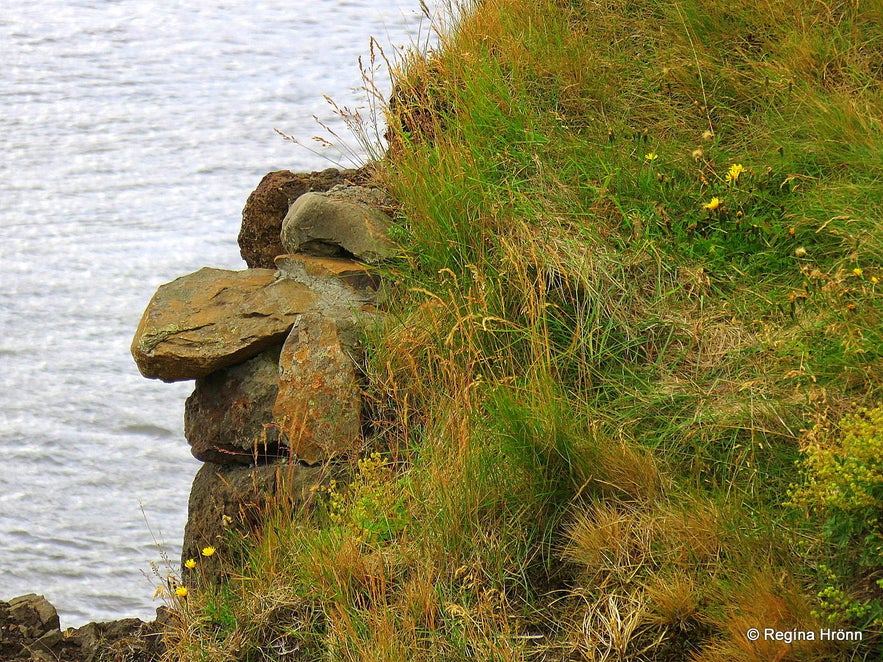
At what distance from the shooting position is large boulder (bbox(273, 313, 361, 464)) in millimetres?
2988

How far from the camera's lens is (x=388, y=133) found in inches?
152

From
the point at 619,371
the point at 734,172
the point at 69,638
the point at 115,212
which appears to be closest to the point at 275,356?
the point at 69,638

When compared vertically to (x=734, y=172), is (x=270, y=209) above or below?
above

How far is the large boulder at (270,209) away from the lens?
3832 mm

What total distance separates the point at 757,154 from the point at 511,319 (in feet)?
3.70

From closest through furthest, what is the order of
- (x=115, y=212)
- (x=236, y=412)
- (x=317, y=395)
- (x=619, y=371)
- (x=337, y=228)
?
1. (x=619, y=371)
2. (x=317, y=395)
3. (x=236, y=412)
4. (x=337, y=228)
5. (x=115, y=212)

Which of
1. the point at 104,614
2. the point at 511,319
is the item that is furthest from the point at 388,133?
the point at 104,614

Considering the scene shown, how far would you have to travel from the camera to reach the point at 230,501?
3.07 meters

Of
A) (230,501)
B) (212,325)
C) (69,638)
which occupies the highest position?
(212,325)

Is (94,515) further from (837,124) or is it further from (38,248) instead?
(837,124)

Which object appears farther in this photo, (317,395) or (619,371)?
(317,395)

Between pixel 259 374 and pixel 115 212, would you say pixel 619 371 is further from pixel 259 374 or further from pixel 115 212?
pixel 115 212

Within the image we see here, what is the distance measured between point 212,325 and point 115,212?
4144 mm

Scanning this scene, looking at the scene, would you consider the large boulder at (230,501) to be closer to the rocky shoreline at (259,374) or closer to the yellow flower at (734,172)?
the rocky shoreline at (259,374)
